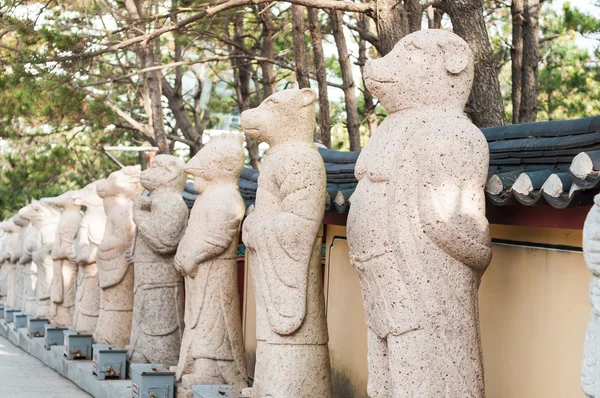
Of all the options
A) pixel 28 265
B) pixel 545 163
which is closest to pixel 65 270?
pixel 28 265

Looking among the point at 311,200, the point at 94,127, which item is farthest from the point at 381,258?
the point at 94,127

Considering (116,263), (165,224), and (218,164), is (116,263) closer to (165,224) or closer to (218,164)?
(165,224)

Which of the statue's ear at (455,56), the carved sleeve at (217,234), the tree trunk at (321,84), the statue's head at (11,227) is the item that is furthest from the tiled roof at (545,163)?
the statue's head at (11,227)

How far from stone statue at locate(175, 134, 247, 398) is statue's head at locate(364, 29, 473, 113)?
2.99 meters

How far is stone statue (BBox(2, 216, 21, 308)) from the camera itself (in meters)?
17.1

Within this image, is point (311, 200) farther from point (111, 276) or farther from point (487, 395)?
point (111, 276)

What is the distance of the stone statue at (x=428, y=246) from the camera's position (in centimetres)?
527

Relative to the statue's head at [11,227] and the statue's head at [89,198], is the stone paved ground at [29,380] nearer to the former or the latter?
the statue's head at [89,198]

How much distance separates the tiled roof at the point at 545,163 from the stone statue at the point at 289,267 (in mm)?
1297

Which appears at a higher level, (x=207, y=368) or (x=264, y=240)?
(x=264, y=240)

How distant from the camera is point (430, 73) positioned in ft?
18.2

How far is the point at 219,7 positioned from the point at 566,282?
5.73 m

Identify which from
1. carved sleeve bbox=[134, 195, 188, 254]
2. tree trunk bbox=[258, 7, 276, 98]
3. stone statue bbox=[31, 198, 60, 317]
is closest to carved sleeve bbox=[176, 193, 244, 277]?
carved sleeve bbox=[134, 195, 188, 254]

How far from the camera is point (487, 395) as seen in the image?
19.9 feet
